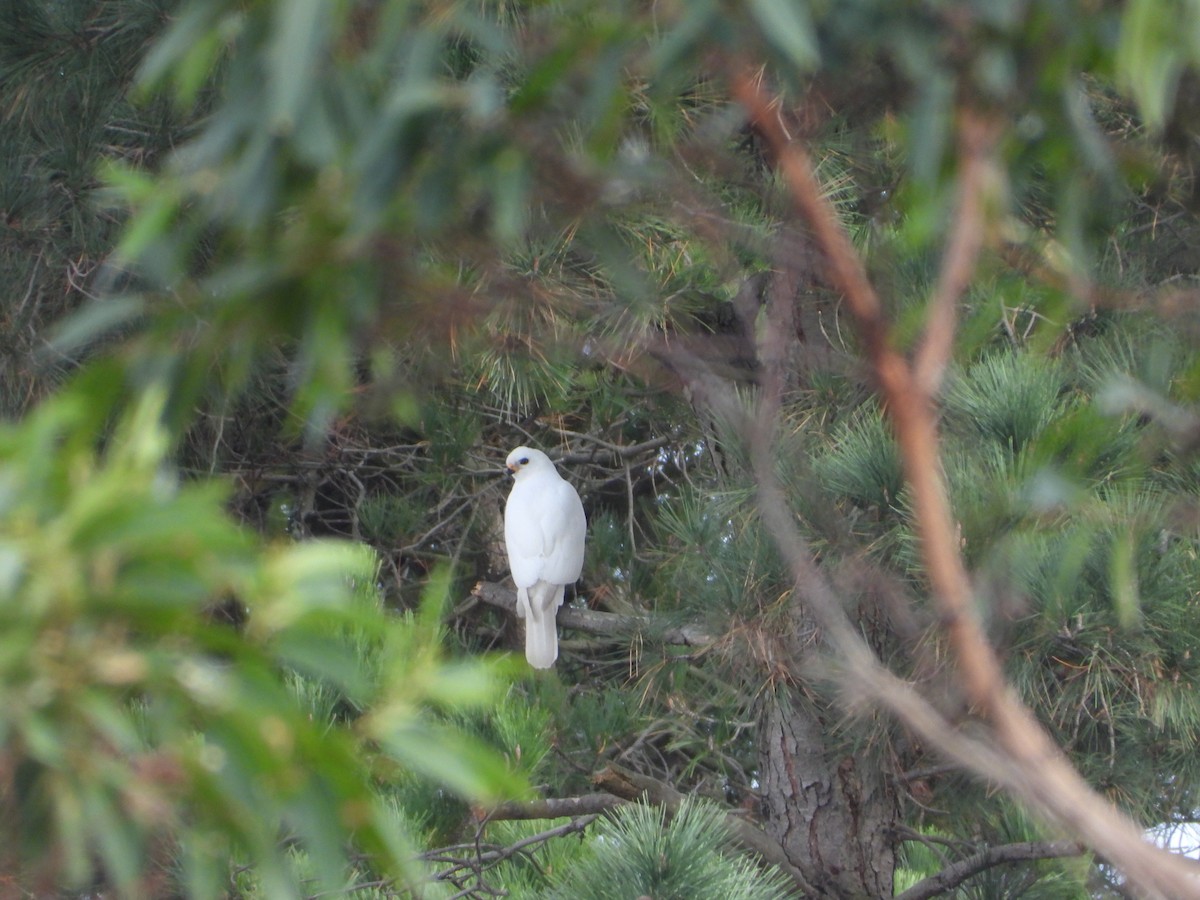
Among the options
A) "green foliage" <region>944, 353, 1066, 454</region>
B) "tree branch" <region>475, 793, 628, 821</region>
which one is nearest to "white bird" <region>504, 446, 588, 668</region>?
"tree branch" <region>475, 793, 628, 821</region>

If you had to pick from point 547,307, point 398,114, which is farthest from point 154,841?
point 398,114

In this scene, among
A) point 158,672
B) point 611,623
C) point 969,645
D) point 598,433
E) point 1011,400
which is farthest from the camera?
point 598,433

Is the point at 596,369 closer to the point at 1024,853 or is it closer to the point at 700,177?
the point at 700,177

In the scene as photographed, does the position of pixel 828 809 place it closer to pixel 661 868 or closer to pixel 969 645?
pixel 661 868

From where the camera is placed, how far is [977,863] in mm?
1991

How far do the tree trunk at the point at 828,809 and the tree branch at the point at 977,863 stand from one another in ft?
0.24

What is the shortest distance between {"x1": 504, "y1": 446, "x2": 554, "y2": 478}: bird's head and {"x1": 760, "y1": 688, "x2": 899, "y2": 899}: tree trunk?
81cm

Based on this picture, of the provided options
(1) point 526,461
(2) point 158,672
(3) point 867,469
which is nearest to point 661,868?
(3) point 867,469

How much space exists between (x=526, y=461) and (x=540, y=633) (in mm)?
328

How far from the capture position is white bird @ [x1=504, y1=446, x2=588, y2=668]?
107 inches

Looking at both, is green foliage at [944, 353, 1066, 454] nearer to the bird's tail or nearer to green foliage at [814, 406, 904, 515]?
green foliage at [814, 406, 904, 515]

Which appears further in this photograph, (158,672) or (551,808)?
(551,808)

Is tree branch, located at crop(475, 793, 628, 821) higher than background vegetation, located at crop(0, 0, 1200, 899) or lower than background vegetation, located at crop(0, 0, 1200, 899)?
lower

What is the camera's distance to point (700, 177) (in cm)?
171
